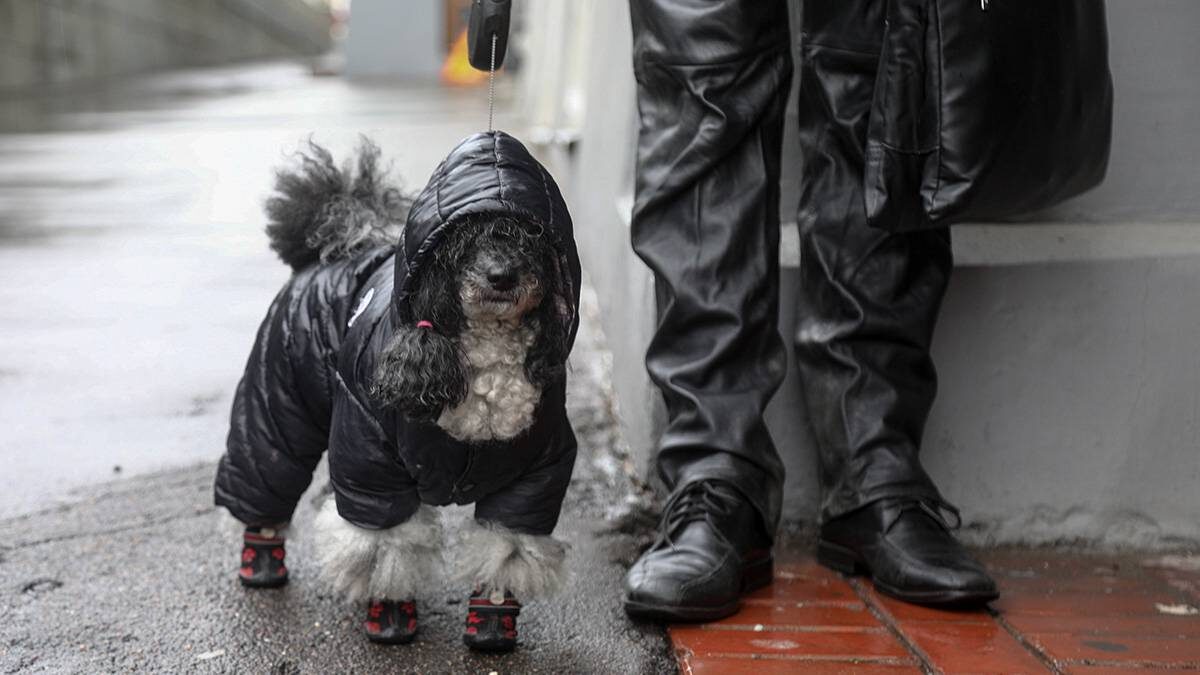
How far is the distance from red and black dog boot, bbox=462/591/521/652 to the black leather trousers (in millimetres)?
512

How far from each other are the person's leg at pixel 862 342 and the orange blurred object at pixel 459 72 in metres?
13.0

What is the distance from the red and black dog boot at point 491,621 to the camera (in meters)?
2.62

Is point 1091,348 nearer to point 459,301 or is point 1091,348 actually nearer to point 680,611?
point 680,611

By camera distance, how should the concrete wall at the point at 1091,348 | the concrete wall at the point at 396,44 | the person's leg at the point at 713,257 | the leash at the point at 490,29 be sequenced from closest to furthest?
1. the leash at the point at 490,29
2. the person's leg at the point at 713,257
3. the concrete wall at the point at 1091,348
4. the concrete wall at the point at 396,44

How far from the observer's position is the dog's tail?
9.55ft

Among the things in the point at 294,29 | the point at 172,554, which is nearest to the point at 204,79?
the point at 294,29

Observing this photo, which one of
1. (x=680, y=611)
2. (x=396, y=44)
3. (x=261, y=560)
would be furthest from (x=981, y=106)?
(x=396, y=44)

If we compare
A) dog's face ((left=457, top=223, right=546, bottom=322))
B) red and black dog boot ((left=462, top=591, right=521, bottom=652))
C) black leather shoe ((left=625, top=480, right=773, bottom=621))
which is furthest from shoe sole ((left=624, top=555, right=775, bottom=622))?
dog's face ((left=457, top=223, right=546, bottom=322))

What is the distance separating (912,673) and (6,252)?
15.4 ft

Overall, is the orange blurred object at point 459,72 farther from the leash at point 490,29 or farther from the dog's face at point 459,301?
the dog's face at point 459,301

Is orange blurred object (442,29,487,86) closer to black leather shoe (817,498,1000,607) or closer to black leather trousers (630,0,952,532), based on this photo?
black leather trousers (630,0,952,532)

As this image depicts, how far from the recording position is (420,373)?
2.25m

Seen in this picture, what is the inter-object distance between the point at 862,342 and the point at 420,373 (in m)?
1.15

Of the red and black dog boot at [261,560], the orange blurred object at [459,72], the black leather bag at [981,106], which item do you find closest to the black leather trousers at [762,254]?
the black leather bag at [981,106]
